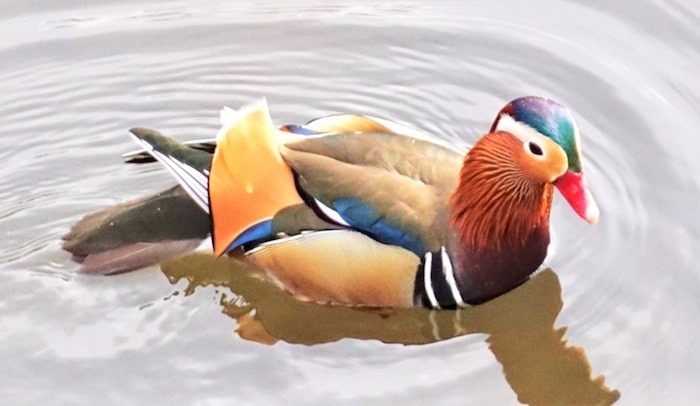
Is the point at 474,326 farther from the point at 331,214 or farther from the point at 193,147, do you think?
the point at 193,147

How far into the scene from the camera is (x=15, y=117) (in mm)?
4773

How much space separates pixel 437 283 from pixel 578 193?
50 cm

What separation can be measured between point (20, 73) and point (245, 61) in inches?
34.5

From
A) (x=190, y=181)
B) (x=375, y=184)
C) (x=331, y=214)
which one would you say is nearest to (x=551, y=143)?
(x=375, y=184)

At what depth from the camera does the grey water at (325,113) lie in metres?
3.87

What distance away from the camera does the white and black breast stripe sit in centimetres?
384

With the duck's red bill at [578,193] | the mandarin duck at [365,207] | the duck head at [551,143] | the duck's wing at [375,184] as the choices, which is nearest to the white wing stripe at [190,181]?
the mandarin duck at [365,207]

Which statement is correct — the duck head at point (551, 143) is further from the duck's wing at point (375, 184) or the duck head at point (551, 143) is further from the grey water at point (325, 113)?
the grey water at point (325, 113)

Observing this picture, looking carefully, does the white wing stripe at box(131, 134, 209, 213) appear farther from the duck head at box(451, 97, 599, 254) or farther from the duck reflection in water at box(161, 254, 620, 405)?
the duck head at box(451, 97, 599, 254)

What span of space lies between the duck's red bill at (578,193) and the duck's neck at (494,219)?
13 cm

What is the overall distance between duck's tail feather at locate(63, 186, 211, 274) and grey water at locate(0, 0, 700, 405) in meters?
0.10

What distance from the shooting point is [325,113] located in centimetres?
484

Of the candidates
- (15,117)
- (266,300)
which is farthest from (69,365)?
(15,117)

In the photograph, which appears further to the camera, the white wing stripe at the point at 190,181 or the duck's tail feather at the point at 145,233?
the duck's tail feather at the point at 145,233
